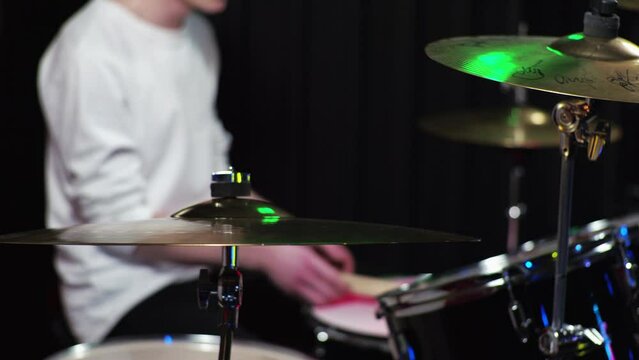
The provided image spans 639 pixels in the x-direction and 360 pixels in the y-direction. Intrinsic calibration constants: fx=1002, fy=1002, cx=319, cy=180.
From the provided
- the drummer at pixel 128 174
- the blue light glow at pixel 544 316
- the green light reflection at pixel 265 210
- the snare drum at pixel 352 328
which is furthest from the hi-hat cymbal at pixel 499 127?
the green light reflection at pixel 265 210

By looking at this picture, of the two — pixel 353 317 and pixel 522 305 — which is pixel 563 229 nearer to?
pixel 522 305

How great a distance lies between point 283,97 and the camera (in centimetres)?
292

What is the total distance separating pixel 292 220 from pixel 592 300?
560 mm

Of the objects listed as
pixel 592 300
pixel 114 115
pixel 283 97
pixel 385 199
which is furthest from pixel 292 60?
pixel 592 300

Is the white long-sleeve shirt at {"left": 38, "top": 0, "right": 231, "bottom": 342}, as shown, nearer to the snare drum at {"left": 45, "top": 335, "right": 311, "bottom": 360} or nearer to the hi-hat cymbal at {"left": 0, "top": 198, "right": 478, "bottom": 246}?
the snare drum at {"left": 45, "top": 335, "right": 311, "bottom": 360}

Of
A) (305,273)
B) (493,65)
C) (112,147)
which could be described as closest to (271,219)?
(493,65)

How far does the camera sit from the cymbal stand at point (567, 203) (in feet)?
4.43

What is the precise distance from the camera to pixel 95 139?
7.56 ft

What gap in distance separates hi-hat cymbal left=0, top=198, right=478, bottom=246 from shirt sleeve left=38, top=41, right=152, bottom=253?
109 cm

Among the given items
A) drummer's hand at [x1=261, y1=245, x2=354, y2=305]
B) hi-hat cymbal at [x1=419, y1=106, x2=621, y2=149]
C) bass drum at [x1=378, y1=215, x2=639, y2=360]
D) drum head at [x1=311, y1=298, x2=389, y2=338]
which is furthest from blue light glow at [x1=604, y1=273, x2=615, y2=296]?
hi-hat cymbal at [x1=419, y1=106, x2=621, y2=149]

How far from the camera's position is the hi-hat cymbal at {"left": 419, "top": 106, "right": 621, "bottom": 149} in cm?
259

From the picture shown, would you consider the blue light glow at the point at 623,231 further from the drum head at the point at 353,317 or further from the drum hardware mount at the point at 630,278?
the drum head at the point at 353,317

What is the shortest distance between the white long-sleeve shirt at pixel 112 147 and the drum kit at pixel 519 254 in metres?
0.76

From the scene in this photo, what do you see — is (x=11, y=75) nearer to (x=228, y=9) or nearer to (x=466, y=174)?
(x=228, y=9)
